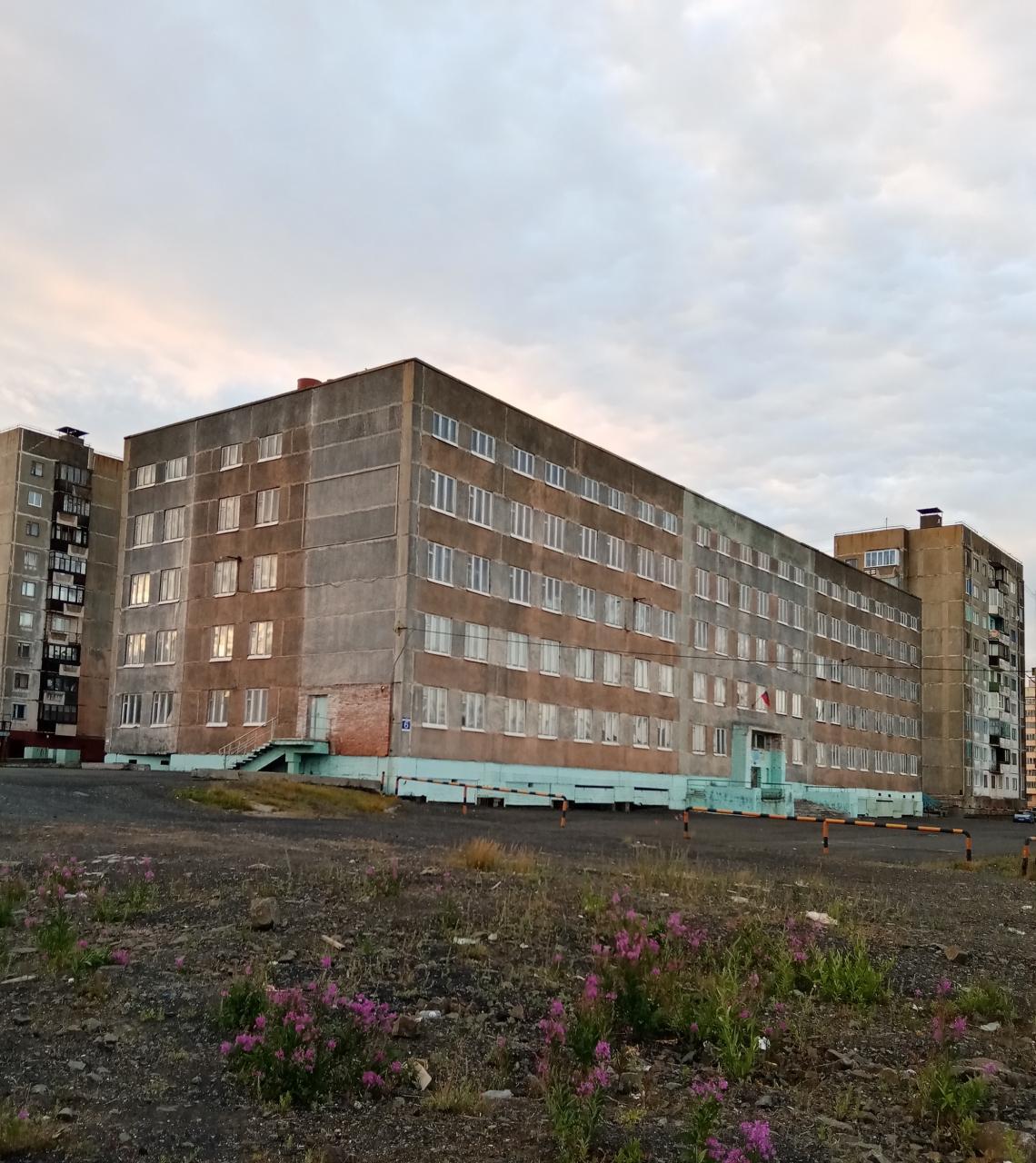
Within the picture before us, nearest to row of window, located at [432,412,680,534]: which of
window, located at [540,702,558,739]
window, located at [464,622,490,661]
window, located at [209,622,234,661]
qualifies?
window, located at [464,622,490,661]

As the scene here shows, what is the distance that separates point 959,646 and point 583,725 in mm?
60040

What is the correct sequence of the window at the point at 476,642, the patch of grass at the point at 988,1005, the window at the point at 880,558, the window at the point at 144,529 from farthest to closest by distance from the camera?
the window at the point at 880,558 < the window at the point at 144,529 < the window at the point at 476,642 < the patch of grass at the point at 988,1005

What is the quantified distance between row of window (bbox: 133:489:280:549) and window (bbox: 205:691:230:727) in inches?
262

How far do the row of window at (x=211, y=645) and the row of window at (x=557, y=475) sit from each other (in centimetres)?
1026

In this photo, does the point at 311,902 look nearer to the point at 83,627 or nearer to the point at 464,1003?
the point at 464,1003

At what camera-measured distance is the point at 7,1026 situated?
674 cm

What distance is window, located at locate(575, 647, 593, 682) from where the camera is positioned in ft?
159

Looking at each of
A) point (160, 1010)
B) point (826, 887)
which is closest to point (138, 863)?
point (160, 1010)

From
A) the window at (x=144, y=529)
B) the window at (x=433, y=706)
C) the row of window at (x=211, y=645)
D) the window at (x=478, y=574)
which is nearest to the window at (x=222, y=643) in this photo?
the row of window at (x=211, y=645)

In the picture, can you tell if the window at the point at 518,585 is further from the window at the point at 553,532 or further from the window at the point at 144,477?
the window at the point at 144,477

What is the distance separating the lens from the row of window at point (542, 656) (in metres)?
41.6

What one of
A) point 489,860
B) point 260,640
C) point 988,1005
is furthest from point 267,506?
point 988,1005

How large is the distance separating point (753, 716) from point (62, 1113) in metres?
58.8

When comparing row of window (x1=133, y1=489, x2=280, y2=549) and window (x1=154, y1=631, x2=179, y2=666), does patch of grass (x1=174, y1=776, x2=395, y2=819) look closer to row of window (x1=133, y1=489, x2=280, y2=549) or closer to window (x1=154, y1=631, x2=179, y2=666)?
row of window (x1=133, y1=489, x2=280, y2=549)
